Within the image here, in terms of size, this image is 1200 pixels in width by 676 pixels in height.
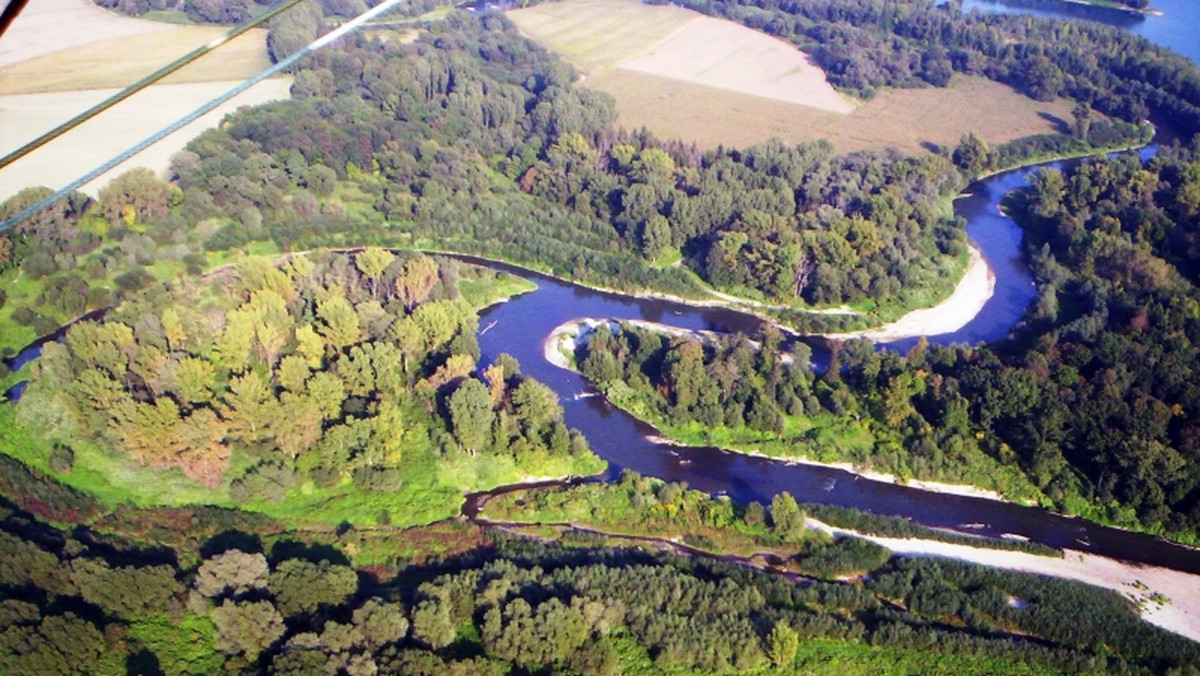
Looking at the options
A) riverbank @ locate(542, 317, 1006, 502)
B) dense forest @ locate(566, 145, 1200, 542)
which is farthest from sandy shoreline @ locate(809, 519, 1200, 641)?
riverbank @ locate(542, 317, 1006, 502)

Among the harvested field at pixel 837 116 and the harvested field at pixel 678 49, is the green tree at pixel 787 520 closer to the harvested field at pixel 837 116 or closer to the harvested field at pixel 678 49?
the harvested field at pixel 837 116

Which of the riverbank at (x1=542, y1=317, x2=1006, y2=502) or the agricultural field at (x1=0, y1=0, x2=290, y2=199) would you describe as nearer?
the riverbank at (x1=542, y1=317, x2=1006, y2=502)

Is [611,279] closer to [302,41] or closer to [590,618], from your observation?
[590,618]

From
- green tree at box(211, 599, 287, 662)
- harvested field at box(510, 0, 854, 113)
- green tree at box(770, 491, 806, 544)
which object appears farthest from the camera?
harvested field at box(510, 0, 854, 113)

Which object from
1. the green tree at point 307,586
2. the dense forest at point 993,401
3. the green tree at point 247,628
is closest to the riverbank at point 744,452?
the dense forest at point 993,401

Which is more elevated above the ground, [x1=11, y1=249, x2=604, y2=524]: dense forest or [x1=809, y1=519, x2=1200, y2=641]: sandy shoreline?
[x1=11, y1=249, x2=604, y2=524]: dense forest

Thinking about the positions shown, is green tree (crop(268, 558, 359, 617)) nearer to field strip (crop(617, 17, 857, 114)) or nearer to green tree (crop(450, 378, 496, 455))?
green tree (crop(450, 378, 496, 455))

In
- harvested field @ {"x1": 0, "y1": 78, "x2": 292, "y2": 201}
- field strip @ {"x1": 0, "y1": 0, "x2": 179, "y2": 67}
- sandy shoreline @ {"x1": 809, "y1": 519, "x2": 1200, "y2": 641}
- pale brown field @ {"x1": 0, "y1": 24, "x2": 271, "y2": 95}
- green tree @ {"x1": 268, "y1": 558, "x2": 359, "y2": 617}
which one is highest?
field strip @ {"x1": 0, "y1": 0, "x2": 179, "y2": 67}
